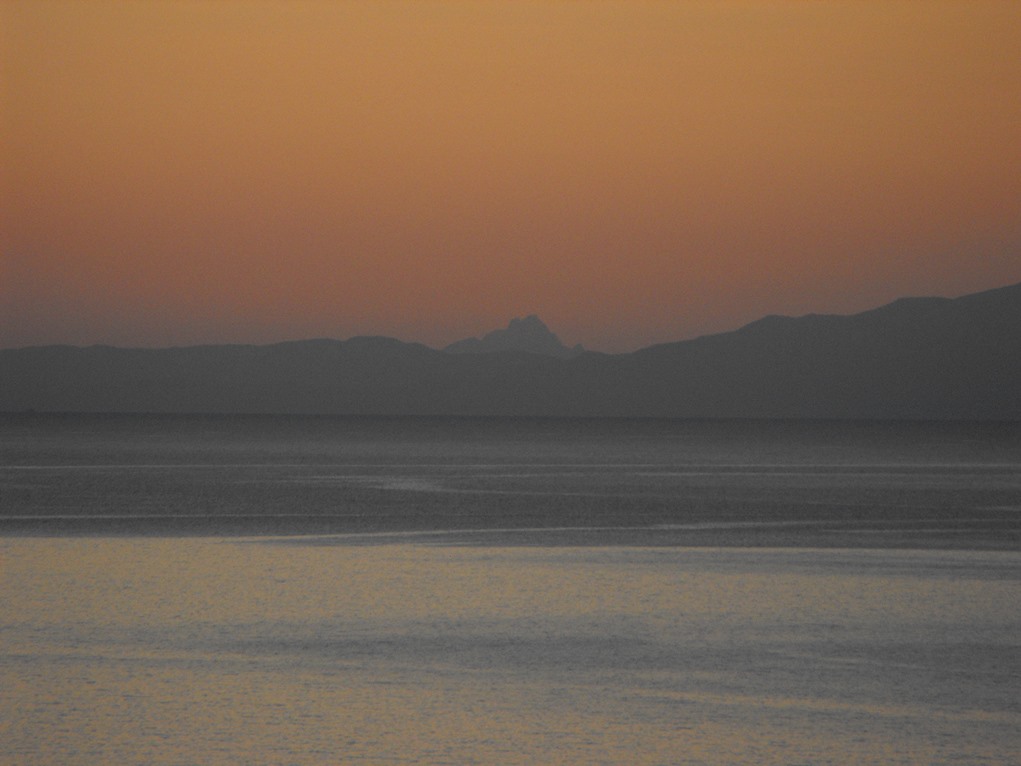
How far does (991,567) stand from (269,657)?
1410cm

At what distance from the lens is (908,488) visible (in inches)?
2234

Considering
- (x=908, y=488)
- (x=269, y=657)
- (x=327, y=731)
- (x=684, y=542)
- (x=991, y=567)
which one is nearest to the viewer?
(x=327, y=731)

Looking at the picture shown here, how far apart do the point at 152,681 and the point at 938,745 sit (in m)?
7.31

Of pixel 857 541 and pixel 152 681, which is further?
pixel 857 541

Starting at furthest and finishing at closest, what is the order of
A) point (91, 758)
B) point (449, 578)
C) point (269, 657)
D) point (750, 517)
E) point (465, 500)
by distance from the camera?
point (465, 500)
point (750, 517)
point (449, 578)
point (269, 657)
point (91, 758)

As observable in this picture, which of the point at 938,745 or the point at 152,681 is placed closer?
the point at 938,745

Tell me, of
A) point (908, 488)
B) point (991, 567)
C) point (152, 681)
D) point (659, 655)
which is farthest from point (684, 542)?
point (908, 488)

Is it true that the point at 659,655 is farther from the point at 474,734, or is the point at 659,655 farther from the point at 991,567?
the point at 991,567

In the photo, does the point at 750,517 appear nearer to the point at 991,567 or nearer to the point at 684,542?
the point at 684,542

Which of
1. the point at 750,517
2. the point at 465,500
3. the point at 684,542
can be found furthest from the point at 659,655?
the point at 465,500

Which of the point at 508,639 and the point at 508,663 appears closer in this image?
the point at 508,663

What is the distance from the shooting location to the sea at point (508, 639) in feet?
40.0

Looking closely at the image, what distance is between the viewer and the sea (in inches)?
480

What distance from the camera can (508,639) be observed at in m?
17.0
